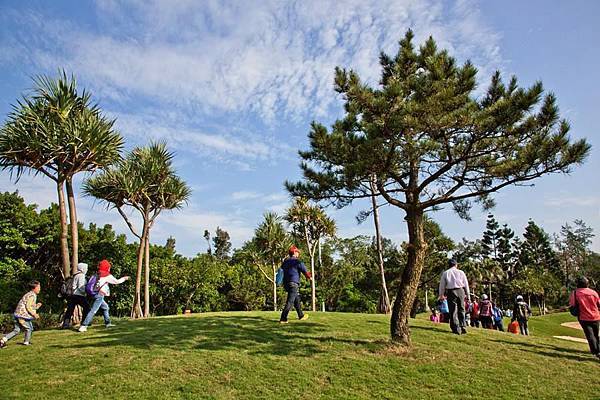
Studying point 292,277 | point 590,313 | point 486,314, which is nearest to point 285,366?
point 292,277

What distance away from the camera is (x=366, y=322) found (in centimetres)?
1088

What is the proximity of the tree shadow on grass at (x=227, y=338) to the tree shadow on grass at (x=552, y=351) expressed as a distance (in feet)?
11.4

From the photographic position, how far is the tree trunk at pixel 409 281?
27.5 feet

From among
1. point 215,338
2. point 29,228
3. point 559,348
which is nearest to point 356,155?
point 215,338

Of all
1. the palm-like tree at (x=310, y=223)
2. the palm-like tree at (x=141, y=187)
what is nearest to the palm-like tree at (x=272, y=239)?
the palm-like tree at (x=310, y=223)

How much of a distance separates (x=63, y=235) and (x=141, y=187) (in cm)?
452

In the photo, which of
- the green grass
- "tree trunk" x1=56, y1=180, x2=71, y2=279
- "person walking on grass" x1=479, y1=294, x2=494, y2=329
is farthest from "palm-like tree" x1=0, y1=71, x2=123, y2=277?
"person walking on grass" x1=479, y1=294, x2=494, y2=329

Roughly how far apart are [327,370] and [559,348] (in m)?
6.17

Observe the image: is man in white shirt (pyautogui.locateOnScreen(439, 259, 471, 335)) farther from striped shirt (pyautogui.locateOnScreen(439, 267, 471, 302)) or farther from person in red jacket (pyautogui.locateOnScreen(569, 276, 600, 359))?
person in red jacket (pyautogui.locateOnScreen(569, 276, 600, 359))

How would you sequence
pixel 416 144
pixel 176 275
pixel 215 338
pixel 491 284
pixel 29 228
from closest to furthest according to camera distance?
pixel 416 144 < pixel 215 338 < pixel 29 228 < pixel 176 275 < pixel 491 284

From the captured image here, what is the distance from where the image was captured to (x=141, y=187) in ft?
51.5

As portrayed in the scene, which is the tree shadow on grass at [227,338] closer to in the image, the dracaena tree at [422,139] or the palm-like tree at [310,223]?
the dracaena tree at [422,139]

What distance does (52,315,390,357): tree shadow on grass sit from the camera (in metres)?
7.88

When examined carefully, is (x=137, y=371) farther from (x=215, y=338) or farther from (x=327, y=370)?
(x=327, y=370)
